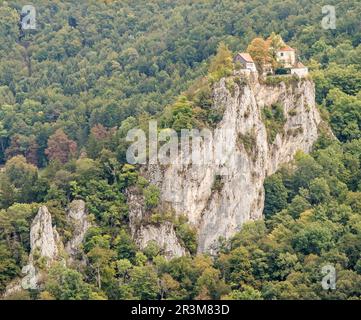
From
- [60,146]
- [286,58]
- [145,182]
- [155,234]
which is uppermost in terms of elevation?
[286,58]

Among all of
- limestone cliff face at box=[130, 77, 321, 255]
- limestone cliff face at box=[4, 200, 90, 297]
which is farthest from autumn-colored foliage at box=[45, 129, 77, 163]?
limestone cliff face at box=[4, 200, 90, 297]

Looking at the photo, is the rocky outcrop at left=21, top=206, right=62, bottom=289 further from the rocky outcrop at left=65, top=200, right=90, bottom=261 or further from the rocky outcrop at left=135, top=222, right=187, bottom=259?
the rocky outcrop at left=135, top=222, right=187, bottom=259

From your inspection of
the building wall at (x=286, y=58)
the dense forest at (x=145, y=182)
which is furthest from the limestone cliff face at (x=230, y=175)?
the building wall at (x=286, y=58)

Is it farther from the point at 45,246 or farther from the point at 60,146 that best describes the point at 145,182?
the point at 60,146

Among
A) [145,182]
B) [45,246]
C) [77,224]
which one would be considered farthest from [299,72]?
[45,246]

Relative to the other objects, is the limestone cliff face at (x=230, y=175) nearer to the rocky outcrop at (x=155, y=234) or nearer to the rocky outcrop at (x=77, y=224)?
the rocky outcrop at (x=155, y=234)
